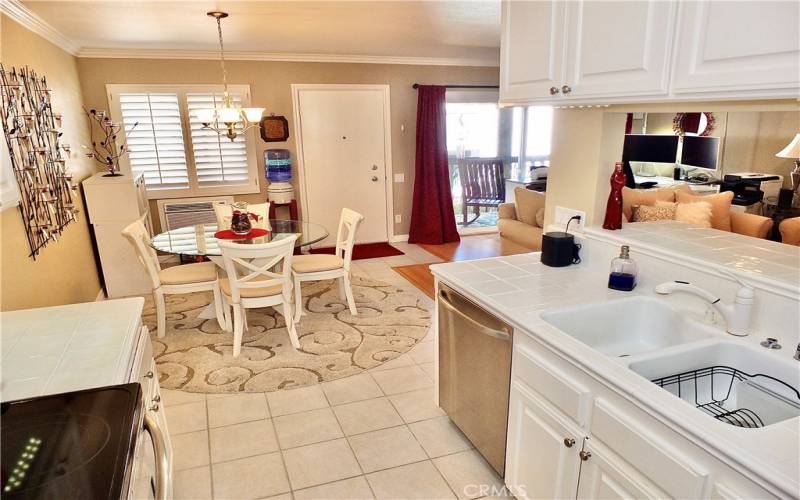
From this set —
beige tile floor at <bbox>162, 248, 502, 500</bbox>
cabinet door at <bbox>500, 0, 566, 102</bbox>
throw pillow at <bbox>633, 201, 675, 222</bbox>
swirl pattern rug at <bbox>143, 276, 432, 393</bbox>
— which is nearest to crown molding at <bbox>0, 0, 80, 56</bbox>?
swirl pattern rug at <bbox>143, 276, 432, 393</bbox>

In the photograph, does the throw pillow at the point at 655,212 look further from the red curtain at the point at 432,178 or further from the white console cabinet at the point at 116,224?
the white console cabinet at the point at 116,224

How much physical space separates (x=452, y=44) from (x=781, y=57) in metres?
4.36

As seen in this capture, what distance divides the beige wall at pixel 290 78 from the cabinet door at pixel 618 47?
4.44 metres

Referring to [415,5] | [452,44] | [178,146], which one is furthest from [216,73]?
[415,5]

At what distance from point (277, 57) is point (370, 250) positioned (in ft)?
8.33

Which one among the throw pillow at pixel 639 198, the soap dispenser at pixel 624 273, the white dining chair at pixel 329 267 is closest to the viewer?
the soap dispenser at pixel 624 273

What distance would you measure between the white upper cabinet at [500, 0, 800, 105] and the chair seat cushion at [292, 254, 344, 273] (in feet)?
7.34

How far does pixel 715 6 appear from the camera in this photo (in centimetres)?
131

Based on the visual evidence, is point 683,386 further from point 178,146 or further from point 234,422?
point 178,146

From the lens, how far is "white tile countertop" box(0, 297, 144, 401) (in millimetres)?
1433

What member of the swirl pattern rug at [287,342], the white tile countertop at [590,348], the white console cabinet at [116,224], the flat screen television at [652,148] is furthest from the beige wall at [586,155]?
the flat screen television at [652,148]

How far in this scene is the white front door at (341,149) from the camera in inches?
231

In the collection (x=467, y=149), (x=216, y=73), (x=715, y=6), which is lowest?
(x=467, y=149)

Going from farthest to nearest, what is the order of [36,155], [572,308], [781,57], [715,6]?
[36,155] → [572,308] → [715,6] → [781,57]
